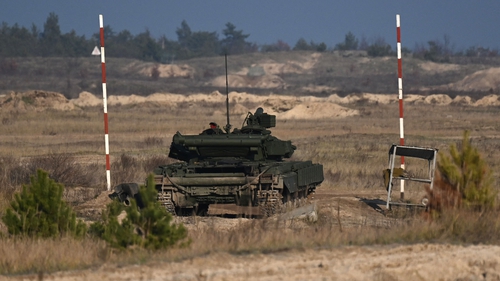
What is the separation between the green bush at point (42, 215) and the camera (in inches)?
453

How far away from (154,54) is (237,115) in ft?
296

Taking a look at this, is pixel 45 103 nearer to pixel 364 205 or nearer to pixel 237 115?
pixel 237 115

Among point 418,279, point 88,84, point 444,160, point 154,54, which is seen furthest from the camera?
point 154,54

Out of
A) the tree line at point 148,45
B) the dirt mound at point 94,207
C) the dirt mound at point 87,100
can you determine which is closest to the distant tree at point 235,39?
the tree line at point 148,45

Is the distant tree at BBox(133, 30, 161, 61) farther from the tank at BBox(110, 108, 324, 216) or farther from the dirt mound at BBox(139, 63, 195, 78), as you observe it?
the tank at BBox(110, 108, 324, 216)

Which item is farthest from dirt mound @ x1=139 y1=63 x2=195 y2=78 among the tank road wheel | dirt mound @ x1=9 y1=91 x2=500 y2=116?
the tank road wheel

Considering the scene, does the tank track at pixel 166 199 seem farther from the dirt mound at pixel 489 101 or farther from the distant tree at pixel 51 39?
the distant tree at pixel 51 39

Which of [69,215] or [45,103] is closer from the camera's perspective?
[69,215]

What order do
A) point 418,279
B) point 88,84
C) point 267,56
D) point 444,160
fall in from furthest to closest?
point 267,56
point 88,84
point 444,160
point 418,279

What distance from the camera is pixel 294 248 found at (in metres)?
10.3

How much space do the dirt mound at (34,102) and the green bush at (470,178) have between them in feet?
158

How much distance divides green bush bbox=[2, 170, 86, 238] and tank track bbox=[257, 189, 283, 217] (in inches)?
194

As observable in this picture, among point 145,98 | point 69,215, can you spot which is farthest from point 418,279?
point 145,98

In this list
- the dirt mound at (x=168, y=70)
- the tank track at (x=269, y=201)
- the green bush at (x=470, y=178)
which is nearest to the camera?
the green bush at (x=470, y=178)
